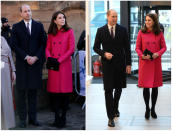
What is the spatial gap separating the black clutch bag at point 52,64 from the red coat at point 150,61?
123cm

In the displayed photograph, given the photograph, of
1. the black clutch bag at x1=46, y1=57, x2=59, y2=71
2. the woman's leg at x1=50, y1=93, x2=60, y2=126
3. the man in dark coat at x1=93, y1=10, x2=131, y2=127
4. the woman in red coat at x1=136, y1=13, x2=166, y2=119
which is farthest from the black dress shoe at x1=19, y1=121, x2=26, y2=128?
the woman in red coat at x1=136, y1=13, x2=166, y2=119

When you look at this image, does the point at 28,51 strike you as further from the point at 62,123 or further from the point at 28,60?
the point at 62,123

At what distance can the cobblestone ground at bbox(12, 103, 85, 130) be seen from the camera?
4.74 metres

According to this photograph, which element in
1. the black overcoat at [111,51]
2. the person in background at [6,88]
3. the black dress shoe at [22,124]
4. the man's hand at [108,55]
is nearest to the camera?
the person in background at [6,88]

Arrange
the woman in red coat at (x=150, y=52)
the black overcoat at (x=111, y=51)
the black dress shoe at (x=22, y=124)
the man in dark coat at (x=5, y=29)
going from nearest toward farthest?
the man in dark coat at (x=5, y=29) → the black dress shoe at (x=22, y=124) → the black overcoat at (x=111, y=51) → the woman in red coat at (x=150, y=52)

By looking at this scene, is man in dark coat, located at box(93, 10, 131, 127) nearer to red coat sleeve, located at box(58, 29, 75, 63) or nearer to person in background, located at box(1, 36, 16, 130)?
red coat sleeve, located at box(58, 29, 75, 63)

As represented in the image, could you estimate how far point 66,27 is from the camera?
15.9 ft

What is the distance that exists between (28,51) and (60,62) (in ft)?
1.24

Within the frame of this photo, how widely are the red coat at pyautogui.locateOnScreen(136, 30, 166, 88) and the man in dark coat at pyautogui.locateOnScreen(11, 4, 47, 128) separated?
1.40 meters

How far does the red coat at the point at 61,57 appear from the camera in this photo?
4.87m

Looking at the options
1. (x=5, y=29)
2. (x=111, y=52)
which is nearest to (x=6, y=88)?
(x=5, y=29)

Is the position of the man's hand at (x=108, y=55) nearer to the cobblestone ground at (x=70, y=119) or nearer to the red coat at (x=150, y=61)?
the red coat at (x=150, y=61)

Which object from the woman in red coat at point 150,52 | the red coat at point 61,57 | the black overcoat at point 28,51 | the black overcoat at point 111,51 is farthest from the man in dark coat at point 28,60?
the woman in red coat at point 150,52

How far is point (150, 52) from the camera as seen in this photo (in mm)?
5516
